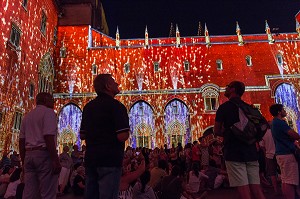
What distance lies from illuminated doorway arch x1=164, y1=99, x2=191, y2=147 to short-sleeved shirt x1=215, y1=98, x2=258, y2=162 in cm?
1904

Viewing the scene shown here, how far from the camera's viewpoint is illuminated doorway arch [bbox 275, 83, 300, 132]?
74.3 ft

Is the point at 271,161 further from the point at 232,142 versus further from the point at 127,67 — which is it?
the point at 127,67

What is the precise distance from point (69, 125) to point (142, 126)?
6.80m

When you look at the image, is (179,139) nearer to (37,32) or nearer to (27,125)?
(37,32)

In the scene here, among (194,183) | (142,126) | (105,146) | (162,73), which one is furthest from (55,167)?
(162,73)

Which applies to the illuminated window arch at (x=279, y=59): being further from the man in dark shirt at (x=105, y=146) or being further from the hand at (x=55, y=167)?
the man in dark shirt at (x=105, y=146)

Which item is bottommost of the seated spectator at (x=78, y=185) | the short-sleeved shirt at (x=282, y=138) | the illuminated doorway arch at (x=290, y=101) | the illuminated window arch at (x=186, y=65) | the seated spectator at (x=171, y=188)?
the seated spectator at (x=78, y=185)

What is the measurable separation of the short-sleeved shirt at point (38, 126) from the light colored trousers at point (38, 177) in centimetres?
19

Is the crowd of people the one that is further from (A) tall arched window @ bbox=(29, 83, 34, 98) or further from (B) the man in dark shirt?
(A) tall arched window @ bbox=(29, 83, 34, 98)

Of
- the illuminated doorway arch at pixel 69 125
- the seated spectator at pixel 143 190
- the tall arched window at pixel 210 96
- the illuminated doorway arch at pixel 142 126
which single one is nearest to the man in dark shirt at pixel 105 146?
the seated spectator at pixel 143 190

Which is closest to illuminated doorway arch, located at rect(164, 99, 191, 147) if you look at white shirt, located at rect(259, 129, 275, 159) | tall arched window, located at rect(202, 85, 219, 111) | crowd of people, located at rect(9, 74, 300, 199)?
tall arched window, located at rect(202, 85, 219, 111)

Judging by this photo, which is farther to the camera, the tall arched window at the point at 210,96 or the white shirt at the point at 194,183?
the tall arched window at the point at 210,96

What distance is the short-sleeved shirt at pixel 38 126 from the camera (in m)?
3.77

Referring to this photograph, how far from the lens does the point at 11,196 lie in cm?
736
